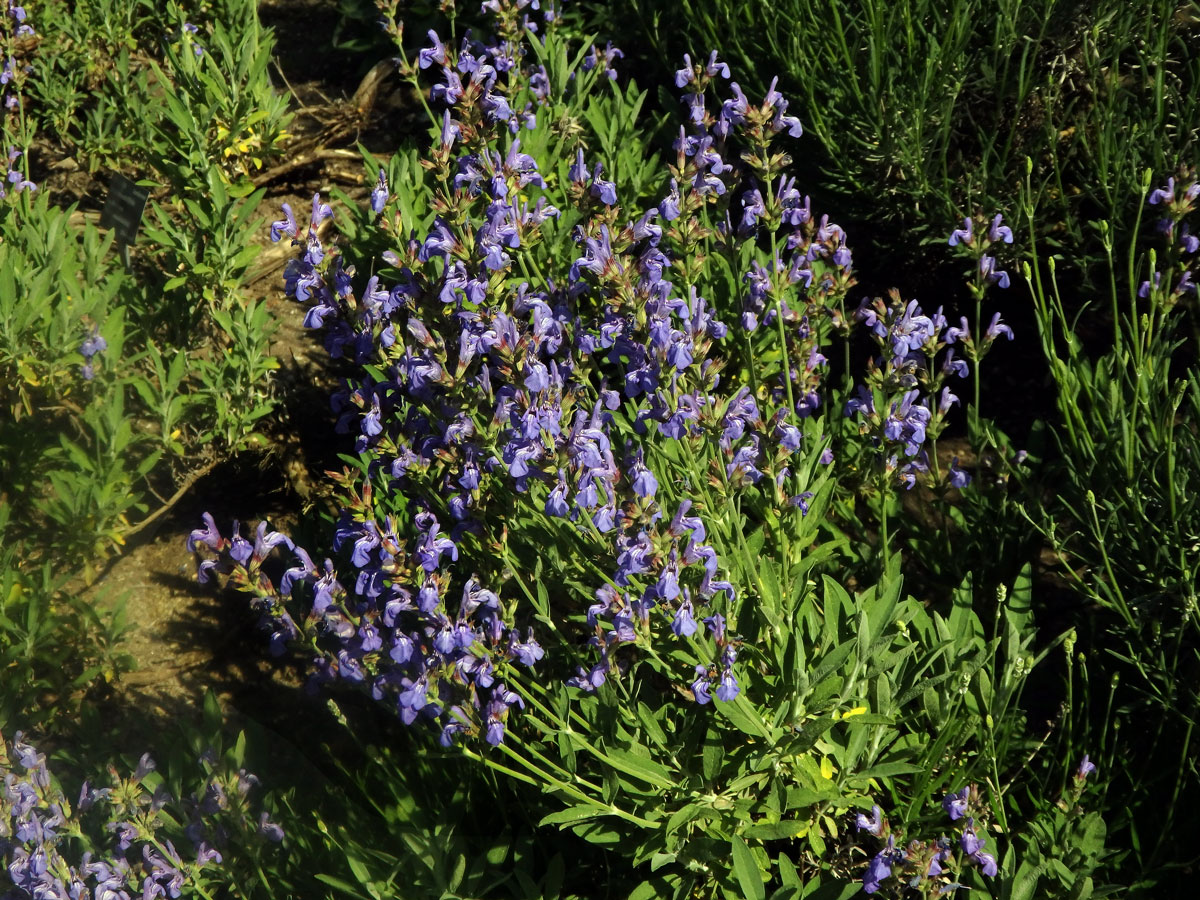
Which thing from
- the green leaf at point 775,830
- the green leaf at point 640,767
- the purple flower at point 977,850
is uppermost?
the green leaf at point 640,767

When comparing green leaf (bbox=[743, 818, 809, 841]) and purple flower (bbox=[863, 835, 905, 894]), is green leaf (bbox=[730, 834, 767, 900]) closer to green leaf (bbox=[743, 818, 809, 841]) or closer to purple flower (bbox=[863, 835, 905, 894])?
green leaf (bbox=[743, 818, 809, 841])

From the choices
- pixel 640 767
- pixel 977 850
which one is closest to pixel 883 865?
pixel 977 850

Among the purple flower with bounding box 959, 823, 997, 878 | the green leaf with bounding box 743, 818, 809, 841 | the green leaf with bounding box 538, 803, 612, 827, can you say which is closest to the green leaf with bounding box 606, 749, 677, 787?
the green leaf with bounding box 538, 803, 612, 827

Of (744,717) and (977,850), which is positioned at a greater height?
(744,717)

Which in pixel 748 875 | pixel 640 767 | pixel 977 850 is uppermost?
pixel 640 767

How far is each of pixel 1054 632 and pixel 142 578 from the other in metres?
2.89

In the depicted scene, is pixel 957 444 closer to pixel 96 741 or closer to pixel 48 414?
pixel 96 741

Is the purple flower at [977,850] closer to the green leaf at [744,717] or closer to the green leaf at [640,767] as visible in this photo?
the green leaf at [744,717]

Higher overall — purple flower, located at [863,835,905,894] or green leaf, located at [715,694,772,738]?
green leaf, located at [715,694,772,738]

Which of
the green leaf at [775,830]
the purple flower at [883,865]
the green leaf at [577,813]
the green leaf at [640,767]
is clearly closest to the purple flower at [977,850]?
the purple flower at [883,865]

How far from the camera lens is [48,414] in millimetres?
3678

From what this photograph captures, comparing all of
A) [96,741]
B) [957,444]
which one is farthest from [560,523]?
[957,444]

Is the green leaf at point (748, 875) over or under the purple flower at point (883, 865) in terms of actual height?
over

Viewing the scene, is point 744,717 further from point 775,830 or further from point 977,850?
point 977,850
